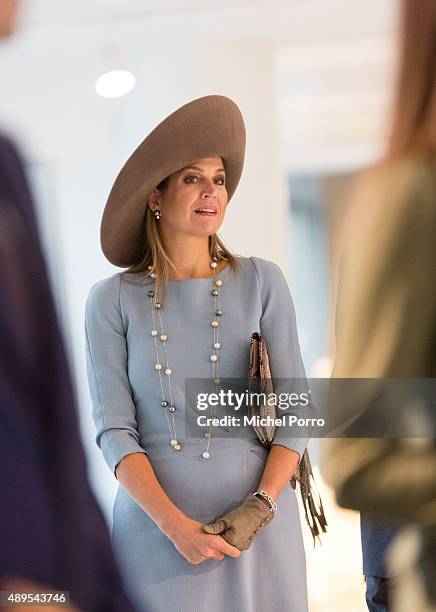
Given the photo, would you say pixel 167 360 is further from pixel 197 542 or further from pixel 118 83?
pixel 118 83

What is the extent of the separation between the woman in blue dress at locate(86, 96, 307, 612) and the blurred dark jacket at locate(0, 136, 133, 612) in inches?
43.8

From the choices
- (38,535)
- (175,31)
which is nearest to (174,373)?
(175,31)

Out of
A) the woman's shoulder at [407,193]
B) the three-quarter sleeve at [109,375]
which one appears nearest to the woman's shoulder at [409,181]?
the woman's shoulder at [407,193]

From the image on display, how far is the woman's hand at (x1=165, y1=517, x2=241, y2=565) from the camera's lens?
157 cm

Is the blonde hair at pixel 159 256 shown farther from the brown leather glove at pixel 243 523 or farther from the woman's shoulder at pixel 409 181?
the woman's shoulder at pixel 409 181

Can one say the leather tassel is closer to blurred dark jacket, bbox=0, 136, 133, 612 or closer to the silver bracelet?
the silver bracelet

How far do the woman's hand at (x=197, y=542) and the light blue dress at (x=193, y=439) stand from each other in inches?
1.0

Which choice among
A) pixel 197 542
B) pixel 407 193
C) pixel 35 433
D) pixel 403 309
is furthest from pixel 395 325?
pixel 197 542

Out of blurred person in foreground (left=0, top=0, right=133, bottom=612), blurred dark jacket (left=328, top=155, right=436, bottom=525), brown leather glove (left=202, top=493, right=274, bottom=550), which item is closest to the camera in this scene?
blurred person in foreground (left=0, top=0, right=133, bottom=612)

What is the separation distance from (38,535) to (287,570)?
1.23m

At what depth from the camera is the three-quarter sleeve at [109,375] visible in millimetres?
1582

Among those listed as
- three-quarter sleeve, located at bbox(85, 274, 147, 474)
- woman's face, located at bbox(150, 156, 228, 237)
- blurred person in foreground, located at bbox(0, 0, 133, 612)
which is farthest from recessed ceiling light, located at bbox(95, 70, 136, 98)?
blurred person in foreground, located at bbox(0, 0, 133, 612)

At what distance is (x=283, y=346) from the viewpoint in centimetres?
158

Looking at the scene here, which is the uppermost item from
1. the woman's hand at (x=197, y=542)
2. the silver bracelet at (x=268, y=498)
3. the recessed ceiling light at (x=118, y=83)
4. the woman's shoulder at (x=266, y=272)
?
the recessed ceiling light at (x=118, y=83)
